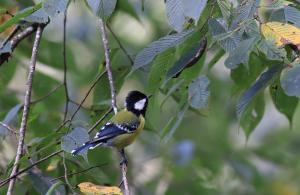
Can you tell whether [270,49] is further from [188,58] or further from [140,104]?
[140,104]

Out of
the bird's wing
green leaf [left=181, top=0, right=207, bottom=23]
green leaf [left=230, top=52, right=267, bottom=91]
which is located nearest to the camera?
green leaf [left=181, top=0, right=207, bottom=23]

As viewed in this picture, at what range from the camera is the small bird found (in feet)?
12.3

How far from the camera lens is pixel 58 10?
2625 mm

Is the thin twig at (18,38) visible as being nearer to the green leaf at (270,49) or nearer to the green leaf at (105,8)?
the green leaf at (105,8)

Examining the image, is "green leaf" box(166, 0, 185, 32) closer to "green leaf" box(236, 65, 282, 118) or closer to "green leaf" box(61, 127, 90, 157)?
"green leaf" box(236, 65, 282, 118)

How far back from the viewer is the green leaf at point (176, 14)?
2455mm

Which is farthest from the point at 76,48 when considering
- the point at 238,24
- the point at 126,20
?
the point at 238,24

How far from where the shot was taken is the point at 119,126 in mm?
3934

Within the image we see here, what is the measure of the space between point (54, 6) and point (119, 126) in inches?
54.7

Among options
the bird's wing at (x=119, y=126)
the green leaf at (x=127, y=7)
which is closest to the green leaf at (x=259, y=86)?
the bird's wing at (x=119, y=126)

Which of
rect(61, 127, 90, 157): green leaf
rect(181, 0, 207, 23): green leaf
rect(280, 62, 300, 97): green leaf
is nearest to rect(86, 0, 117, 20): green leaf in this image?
rect(181, 0, 207, 23): green leaf

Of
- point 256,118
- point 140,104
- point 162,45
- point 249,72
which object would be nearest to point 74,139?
point 162,45

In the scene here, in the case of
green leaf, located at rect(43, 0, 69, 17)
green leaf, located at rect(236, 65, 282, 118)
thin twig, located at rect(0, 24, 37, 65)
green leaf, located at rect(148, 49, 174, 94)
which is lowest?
green leaf, located at rect(236, 65, 282, 118)

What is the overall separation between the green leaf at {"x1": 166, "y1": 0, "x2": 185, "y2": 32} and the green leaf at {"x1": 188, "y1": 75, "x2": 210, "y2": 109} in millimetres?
571
